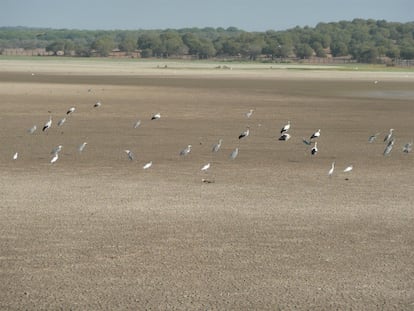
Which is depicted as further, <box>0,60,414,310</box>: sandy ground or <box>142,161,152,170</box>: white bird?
<box>142,161,152,170</box>: white bird

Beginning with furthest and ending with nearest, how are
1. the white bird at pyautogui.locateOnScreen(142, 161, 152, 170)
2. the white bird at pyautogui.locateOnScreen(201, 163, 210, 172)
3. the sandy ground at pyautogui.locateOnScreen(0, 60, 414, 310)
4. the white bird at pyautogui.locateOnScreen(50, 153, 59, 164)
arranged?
the white bird at pyautogui.locateOnScreen(50, 153, 59, 164), the white bird at pyautogui.locateOnScreen(142, 161, 152, 170), the white bird at pyautogui.locateOnScreen(201, 163, 210, 172), the sandy ground at pyautogui.locateOnScreen(0, 60, 414, 310)

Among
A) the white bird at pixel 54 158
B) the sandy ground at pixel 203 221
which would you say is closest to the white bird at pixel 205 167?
the sandy ground at pixel 203 221

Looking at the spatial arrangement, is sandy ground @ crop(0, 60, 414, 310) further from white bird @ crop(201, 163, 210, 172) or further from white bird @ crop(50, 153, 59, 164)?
white bird @ crop(201, 163, 210, 172)

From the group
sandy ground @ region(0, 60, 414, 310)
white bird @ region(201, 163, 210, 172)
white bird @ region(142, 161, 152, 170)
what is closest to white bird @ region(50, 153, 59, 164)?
sandy ground @ region(0, 60, 414, 310)

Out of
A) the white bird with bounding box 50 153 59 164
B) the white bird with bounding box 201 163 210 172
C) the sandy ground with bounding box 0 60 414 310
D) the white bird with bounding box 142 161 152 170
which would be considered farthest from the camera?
the white bird with bounding box 50 153 59 164

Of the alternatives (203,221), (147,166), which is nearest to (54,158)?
(147,166)

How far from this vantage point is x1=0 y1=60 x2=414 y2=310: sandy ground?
464 inches

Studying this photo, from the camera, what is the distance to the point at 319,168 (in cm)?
2244

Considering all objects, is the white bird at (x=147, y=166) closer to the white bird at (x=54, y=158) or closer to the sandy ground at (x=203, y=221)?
the sandy ground at (x=203, y=221)

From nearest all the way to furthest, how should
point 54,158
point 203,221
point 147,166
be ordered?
point 203,221, point 147,166, point 54,158

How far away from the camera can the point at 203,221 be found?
15797 mm

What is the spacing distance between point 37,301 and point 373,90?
5143 centimetres

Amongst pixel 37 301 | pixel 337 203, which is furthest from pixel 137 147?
pixel 37 301

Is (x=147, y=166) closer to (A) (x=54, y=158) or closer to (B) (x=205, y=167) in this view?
(B) (x=205, y=167)
